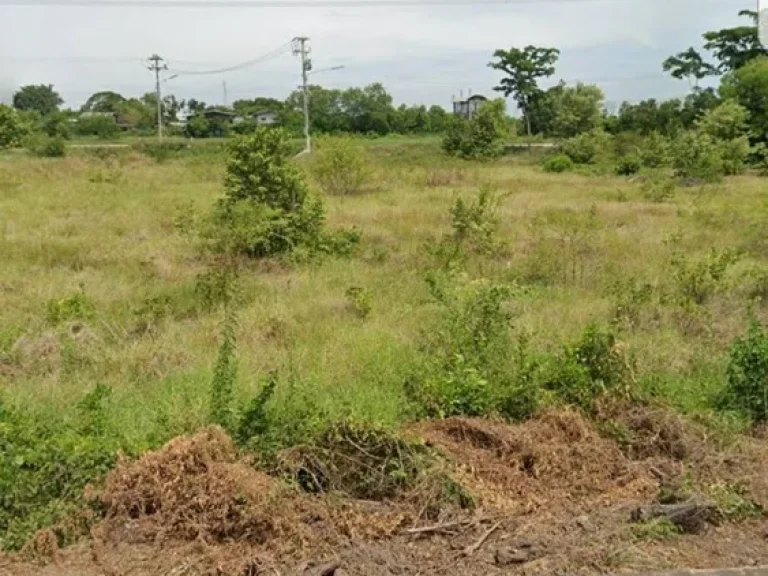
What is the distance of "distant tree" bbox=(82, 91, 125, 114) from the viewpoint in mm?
55875

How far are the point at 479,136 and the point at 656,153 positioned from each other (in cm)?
1113

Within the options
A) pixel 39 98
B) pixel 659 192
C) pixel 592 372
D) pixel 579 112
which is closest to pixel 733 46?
pixel 579 112

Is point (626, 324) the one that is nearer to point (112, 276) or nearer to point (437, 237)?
point (437, 237)

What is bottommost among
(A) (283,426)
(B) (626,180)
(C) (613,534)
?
(C) (613,534)

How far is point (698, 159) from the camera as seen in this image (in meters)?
20.6

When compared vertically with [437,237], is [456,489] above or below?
below

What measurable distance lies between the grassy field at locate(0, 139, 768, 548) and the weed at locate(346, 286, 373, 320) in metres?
0.02

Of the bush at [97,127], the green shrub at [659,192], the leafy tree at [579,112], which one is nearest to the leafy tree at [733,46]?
the leafy tree at [579,112]

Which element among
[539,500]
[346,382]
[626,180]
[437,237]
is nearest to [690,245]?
[437,237]

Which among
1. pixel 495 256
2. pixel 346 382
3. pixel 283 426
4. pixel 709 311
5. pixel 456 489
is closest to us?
pixel 456 489

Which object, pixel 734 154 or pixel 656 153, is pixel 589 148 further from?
pixel 734 154

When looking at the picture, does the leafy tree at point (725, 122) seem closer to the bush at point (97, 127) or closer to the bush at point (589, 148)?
the bush at point (589, 148)

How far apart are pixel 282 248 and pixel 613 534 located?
297 inches

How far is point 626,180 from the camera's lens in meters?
21.8
